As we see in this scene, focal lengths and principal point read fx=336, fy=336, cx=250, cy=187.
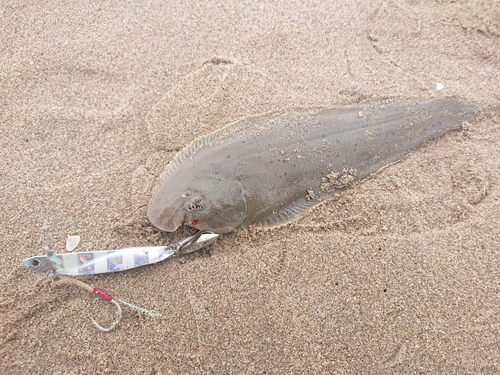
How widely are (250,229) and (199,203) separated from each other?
56cm

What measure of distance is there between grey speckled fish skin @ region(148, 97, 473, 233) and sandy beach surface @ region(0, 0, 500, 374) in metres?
0.17

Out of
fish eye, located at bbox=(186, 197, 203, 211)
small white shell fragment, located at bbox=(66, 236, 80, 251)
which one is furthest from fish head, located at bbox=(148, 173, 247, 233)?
small white shell fragment, located at bbox=(66, 236, 80, 251)

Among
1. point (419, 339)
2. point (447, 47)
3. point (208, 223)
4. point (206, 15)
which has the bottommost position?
point (419, 339)

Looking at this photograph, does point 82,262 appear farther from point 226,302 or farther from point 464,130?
point 464,130

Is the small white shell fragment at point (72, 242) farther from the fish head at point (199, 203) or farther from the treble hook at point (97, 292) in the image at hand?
the fish head at point (199, 203)

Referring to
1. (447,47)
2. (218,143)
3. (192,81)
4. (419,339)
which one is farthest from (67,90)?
(447,47)

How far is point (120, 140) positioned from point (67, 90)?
0.87m

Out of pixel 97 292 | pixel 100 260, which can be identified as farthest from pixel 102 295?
pixel 100 260

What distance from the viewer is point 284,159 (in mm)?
3248

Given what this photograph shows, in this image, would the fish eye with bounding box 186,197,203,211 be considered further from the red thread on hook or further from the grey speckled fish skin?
the red thread on hook

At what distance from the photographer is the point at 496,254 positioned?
2.94 metres

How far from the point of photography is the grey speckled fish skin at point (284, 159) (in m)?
3.05

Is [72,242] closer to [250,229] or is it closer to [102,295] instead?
Result: [102,295]

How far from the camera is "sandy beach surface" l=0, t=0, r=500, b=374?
8.58ft
